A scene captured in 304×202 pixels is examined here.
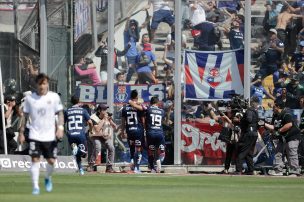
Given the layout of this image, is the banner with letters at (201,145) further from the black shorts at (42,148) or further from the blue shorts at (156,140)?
the black shorts at (42,148)

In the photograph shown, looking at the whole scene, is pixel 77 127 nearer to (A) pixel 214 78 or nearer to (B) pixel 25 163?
(B) pixel 25 163

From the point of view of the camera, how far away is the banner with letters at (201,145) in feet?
106

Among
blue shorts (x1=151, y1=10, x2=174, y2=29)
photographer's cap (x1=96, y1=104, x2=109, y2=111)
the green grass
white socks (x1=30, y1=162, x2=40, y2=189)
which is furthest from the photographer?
blue shorts (x1=151, y1=10, x2=174, y2=29)

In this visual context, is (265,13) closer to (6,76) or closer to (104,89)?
(104,89)

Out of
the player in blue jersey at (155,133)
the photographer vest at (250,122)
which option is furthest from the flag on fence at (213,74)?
the photographer vest at (250,122)

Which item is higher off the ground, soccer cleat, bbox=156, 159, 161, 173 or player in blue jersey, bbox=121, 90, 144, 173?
player in blue jersey, bbox=121, 90, 144, 173

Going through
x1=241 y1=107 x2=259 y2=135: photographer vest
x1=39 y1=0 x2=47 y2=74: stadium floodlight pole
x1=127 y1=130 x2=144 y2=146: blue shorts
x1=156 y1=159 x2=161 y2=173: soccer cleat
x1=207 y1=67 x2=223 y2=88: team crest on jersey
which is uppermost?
x1=39 y1=0 x2=47 y2=74: stadium floodlight pole

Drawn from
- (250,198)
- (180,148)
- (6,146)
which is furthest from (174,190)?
(180,148)

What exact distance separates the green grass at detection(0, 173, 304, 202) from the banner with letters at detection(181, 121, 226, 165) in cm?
652

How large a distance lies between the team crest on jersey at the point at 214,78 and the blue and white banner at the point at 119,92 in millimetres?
1363

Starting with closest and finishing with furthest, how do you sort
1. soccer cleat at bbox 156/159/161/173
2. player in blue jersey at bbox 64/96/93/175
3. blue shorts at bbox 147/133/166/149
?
player in blue jersey at bbox 64/96/93/175
blue shorts at bbox 147/133/166/149
soccer cleat at bbox 156/159/161/173

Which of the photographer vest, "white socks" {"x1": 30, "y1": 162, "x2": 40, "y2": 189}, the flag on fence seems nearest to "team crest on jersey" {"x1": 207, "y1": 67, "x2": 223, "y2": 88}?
the flag on fence

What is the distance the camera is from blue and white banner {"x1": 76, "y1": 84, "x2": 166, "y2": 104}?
32.4 metres

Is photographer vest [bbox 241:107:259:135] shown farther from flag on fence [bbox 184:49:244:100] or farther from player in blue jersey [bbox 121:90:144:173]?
flag on fence [bbox 184:49:244:100]
